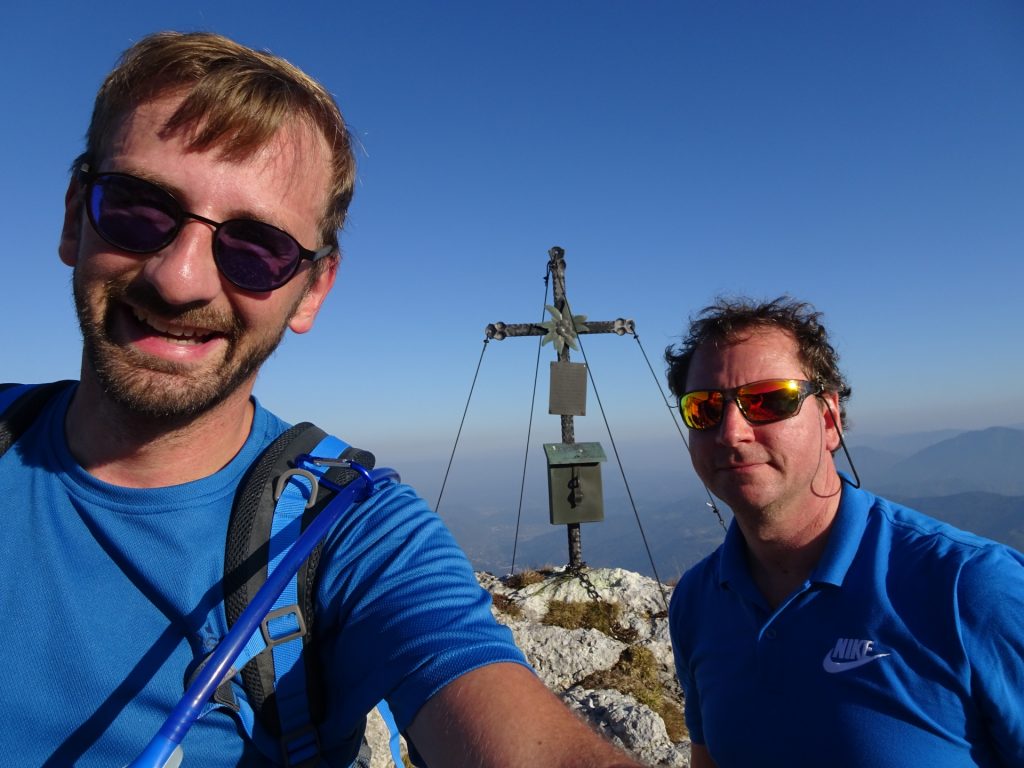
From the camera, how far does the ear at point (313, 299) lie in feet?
6.70

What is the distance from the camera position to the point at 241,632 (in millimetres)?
1366

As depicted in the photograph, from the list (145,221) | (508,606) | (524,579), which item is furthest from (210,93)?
(524,579)

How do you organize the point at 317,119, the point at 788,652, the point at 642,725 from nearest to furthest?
the point at 317,119
the point at 788,652
the point at 642,725

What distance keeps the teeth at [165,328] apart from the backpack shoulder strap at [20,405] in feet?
2.11

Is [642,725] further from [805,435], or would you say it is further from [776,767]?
[805,435]

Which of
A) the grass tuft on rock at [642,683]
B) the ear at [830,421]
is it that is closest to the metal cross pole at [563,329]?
the grass tuft on rock at [642,683]

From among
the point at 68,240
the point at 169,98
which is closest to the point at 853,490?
the point at 169,98

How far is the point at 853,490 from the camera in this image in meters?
2.71

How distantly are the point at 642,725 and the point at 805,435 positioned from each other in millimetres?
3133

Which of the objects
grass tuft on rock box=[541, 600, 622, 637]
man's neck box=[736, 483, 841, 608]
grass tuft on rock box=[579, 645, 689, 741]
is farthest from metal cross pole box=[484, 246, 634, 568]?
man's neck box=[736, 483, 841, 608]

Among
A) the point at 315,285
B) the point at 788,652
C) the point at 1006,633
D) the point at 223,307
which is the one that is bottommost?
the point at 788,652

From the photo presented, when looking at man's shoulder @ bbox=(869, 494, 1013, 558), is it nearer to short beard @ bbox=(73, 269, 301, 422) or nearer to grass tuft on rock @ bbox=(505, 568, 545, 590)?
short beard @ bbox=(73, 269, 301, 422)

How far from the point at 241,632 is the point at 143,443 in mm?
722

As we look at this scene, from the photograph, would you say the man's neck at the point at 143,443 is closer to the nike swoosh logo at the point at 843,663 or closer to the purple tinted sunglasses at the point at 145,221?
the purple tinted sunglasses at the point at 145,221
